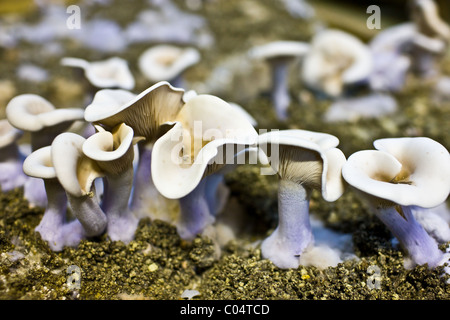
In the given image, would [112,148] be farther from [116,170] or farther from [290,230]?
[290,230]

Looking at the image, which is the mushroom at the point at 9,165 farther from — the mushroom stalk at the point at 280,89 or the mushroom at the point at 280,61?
the mushroom stalk at the point at 280,89

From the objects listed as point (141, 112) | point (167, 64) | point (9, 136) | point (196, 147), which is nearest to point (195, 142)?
point (196, 147)

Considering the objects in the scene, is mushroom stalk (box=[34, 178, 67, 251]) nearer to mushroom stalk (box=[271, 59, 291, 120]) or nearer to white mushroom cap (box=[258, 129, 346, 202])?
white mushroom cap (box=[258, 129, 346, 202])

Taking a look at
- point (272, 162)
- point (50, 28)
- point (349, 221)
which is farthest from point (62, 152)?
point (50, 28)

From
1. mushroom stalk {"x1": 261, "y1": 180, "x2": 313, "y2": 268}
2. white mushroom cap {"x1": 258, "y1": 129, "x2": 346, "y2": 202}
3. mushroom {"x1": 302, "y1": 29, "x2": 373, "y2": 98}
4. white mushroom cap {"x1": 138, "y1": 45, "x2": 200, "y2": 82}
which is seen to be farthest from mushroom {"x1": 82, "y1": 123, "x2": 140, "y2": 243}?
mushroom {"x1": 302, "y1": 29, "x2": 373, "y2": 98}

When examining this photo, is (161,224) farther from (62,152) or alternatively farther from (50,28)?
(50,28)

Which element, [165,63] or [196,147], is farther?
[165,63]

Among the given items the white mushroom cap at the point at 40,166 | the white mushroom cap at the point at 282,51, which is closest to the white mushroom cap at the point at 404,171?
the white mushroom cap at the point at 40,166
